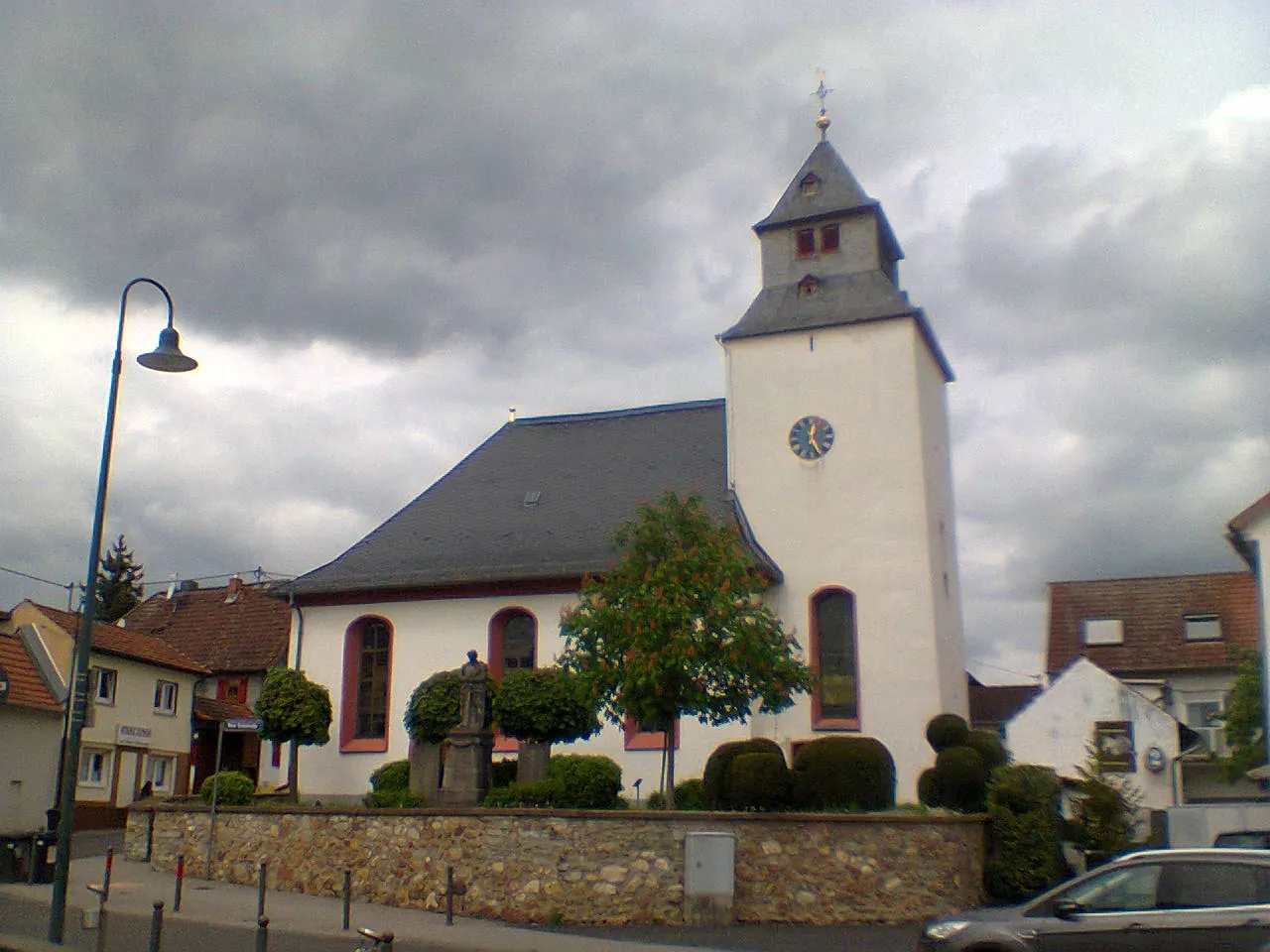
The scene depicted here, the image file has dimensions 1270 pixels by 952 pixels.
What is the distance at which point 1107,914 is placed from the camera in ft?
35.7

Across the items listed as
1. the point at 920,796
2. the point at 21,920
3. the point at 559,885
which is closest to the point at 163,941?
the point at 21,920

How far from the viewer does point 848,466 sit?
86.5 feet

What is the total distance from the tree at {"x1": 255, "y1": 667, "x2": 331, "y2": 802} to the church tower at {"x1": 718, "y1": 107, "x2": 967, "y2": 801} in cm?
889

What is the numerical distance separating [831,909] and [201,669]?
28.6m

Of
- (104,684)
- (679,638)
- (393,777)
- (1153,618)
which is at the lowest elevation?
(393,777)

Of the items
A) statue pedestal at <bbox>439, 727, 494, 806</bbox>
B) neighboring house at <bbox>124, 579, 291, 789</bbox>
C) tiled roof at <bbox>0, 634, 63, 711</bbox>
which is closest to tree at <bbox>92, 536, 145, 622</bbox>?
neighboring house at <bbox>124, 579, 291, 789</bbox>

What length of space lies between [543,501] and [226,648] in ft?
65.9

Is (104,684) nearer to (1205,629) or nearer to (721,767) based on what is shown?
(721,767)

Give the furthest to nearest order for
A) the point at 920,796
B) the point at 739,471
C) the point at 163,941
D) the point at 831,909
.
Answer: the point at 739,471 → the point at 920,796 → the point at 831,909 → the point at 163,941

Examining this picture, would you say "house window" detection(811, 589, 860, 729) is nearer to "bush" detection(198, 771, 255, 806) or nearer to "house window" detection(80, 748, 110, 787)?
"bush" detection(198, 771, 255, 806)

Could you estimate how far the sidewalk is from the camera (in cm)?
1431

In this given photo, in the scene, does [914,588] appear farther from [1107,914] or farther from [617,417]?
[1107,914]

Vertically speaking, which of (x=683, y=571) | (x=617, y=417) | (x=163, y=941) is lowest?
(x=163, y=941)

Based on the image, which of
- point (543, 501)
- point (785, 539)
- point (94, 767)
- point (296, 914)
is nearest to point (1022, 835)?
point (296, 914)
